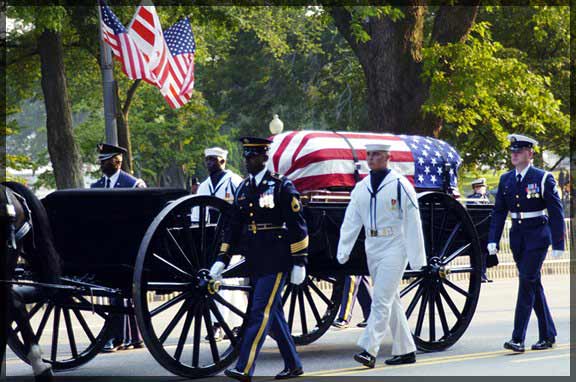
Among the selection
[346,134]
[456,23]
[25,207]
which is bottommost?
[25,207]

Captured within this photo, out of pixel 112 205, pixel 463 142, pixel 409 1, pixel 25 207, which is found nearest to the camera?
pixel 25 207

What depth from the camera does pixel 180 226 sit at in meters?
9.37

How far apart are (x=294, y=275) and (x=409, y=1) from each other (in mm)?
13569

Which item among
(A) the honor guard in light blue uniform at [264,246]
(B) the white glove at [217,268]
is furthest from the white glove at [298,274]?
(B) the white glove at [217,268]

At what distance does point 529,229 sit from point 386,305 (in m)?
1.89

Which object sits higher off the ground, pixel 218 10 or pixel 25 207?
pixel 218 10

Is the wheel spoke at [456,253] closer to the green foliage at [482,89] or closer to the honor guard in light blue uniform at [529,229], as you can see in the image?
the honor guard in light blue uniform at [529,229]

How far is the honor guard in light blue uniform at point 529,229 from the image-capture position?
10805 millimetres

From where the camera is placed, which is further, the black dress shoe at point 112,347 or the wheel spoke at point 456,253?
the black dress shoe at point 112,347

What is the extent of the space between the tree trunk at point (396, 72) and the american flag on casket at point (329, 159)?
10.2m

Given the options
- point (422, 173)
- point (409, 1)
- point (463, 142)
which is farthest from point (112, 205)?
point (463, 142)

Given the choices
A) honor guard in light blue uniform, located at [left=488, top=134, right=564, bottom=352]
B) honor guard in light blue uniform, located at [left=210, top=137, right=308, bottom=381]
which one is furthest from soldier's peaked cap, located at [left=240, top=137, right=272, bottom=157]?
honor guard in light blue uniform, located at [left=488, top=134, right=564, bottom=352]

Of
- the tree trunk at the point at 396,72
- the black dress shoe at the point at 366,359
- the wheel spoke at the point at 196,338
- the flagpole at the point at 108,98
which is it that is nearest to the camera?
the wheel spoke at the point at 196,338

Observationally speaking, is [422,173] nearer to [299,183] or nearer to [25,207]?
[299,183]
